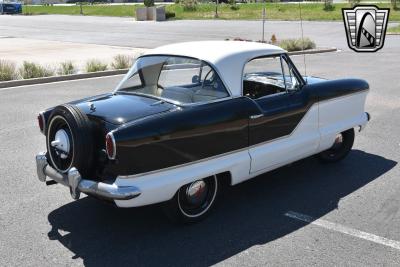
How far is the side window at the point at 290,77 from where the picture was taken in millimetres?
5530

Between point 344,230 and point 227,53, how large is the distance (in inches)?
78.2

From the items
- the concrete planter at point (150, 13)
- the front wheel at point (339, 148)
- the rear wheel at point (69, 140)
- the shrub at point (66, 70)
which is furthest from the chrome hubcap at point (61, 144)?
the concrete planter at point (150, 13)

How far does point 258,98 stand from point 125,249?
6.58ft

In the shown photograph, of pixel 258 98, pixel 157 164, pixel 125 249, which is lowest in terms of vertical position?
pixel 125 249

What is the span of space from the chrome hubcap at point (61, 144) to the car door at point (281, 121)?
170cm

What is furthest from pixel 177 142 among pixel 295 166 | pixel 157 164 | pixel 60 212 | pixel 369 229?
pixel 295 166

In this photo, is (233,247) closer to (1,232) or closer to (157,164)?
(157,164)

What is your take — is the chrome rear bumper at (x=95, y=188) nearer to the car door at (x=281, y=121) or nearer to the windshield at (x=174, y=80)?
the windshield at (x=174, y=80)

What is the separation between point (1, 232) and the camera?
14.7 feet

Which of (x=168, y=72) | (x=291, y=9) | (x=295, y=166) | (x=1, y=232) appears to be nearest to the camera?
(x=1, y=232)

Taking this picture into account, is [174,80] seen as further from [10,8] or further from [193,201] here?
[10,8]

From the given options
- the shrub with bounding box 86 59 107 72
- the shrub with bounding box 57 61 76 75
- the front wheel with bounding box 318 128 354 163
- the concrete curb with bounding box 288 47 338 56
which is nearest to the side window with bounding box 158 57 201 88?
the front wheel with bounding box 318 128 354 163

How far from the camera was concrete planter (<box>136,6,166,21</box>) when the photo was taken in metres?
41.4

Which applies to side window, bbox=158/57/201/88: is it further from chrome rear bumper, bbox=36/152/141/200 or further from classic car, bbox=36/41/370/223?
chrome rear bumper, bbox=36/152/141/200
